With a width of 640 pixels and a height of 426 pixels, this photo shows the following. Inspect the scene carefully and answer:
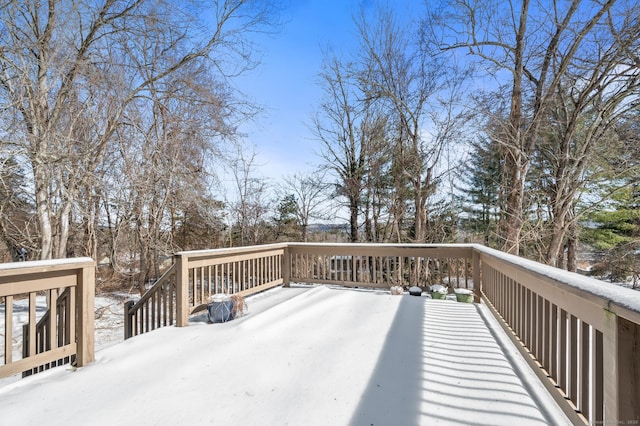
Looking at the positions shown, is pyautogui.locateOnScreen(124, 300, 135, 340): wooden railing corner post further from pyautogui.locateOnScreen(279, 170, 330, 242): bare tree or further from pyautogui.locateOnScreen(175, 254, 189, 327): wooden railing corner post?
pyautogui.locateOnScreen(279, 170, 330, 242): bare tree

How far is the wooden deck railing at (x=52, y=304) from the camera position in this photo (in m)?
2.02

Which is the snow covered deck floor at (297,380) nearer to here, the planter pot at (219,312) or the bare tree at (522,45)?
the planter pot at (219,312)

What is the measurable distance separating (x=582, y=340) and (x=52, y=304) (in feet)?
12.3

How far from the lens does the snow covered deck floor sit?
1.75 meters

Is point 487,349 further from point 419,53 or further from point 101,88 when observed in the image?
point 419,53

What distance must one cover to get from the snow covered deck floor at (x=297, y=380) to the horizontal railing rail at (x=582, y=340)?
7.1 inches

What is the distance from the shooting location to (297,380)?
2.16 meters

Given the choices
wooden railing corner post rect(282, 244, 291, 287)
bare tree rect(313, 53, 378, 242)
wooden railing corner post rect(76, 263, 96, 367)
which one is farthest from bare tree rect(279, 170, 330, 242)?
wooden railing corner post rect(76, 263, 96, 367)

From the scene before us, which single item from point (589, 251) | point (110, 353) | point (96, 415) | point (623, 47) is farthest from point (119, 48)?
point (589, 251)

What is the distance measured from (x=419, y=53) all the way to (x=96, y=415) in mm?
10181

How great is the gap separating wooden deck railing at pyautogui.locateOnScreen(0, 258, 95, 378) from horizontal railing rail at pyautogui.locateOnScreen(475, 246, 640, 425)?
3.12m

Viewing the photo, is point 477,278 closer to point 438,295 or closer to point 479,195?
point 438,295

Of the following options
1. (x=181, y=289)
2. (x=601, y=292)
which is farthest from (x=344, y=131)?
(x=601, y=292)

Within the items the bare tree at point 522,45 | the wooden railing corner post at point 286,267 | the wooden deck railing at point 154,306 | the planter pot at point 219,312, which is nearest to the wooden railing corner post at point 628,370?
the planter pot at point 219,312
